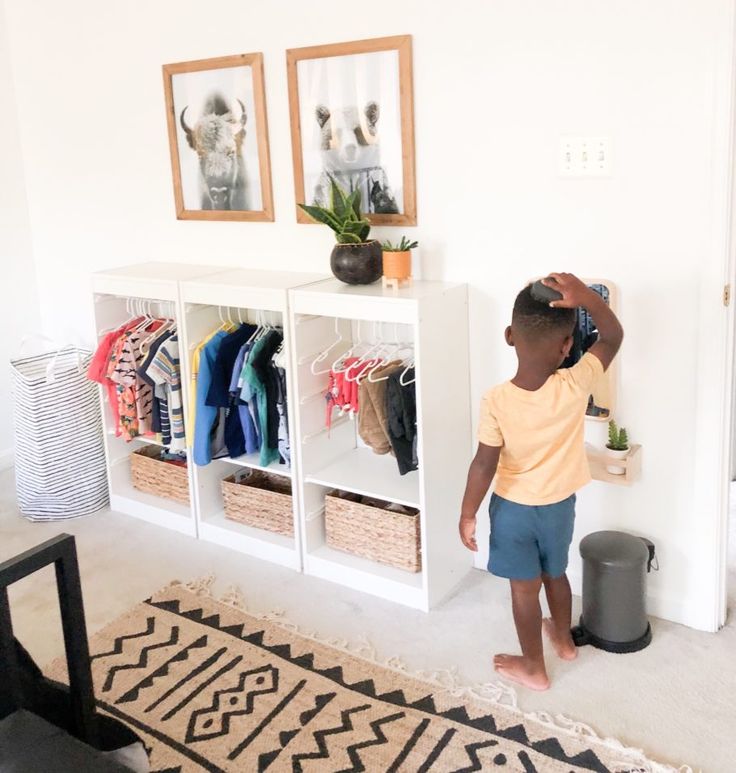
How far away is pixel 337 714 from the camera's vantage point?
2.32 meters

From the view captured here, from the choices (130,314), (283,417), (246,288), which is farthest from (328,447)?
(130,314)

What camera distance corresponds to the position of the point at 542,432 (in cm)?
224

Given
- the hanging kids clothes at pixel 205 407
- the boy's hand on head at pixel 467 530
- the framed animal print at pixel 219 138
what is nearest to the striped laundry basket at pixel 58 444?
the hanging kids clothes at pixel 205 407

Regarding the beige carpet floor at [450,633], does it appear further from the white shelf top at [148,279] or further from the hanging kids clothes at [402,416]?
the white shelf top at [148,279]

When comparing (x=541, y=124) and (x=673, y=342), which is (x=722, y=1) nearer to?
(x=541, y=124)

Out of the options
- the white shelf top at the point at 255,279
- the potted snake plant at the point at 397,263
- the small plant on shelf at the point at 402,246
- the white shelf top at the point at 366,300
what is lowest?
the white shelf top at the point at 366,300

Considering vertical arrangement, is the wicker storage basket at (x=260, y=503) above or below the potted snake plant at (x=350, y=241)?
below

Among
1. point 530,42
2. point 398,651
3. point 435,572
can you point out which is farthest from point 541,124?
point 398,651

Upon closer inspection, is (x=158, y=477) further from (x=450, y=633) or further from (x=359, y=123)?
(x=359, y=123)

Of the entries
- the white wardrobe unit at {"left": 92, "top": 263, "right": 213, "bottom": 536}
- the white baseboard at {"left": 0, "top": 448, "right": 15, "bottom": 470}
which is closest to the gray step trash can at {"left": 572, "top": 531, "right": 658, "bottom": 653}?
the white wardrobe unit at {"left": 92, "top": 263, "right": 213, "bottom": 536}

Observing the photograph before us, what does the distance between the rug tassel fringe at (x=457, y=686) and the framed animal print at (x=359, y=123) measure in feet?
4.52

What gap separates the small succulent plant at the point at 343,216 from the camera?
2875mm

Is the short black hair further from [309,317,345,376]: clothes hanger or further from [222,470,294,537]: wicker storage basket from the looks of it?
[222,470,294,537]: wicker storage basket

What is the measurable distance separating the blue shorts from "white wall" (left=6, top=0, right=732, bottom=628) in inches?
18.2
